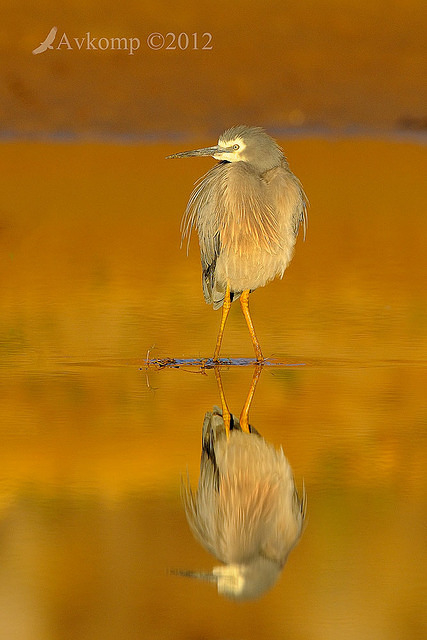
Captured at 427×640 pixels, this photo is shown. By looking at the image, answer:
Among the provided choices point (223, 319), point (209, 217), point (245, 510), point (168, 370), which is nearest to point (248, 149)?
point (209, 217)

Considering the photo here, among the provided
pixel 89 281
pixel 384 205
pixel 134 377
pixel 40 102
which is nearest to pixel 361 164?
pixel 384 205

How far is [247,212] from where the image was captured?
8.15m

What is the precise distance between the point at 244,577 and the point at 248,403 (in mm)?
2487

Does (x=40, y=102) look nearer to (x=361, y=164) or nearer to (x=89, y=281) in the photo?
(x=361, y=164)

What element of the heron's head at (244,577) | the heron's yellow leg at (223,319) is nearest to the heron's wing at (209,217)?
the heron's yellow leg at (223,319)

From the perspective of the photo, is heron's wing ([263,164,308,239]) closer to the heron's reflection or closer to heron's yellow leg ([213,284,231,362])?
heron's yellow leg ([213,284,231,362])

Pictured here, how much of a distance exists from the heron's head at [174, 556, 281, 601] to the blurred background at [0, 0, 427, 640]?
46mm

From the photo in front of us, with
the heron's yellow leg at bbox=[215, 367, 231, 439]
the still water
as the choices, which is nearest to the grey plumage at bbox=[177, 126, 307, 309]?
the still water

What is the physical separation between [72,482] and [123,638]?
163 centimetres

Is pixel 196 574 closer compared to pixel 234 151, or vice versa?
pixel 196 574

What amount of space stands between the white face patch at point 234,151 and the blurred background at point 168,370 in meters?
1.12

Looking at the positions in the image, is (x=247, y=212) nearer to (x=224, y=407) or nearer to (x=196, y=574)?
(x=224, y=407)

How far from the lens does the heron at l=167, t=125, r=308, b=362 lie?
816 cm

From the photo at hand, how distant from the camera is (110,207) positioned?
1652cm
